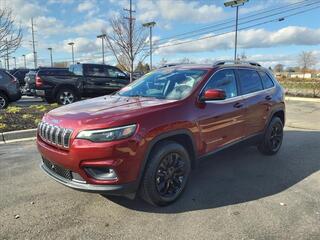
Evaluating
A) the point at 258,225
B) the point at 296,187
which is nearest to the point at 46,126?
the point at 258,225

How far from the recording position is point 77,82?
1438 cm

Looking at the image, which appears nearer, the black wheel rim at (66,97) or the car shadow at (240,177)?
the car shadow at (240,177)

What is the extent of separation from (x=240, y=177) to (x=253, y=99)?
1.33 m

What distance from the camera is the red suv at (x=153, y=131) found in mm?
3545

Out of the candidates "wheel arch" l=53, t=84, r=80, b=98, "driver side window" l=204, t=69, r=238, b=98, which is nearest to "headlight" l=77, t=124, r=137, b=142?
"driver side window" l=204, t=69, r=238, b=98

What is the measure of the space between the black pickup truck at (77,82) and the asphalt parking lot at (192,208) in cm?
Answer: 844

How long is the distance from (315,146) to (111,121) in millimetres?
5295

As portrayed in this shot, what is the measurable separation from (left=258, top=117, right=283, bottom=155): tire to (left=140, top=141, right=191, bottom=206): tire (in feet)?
7.78

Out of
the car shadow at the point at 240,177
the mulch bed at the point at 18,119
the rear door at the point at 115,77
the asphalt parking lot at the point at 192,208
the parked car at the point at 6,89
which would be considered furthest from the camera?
the rear door at the point at 115,77

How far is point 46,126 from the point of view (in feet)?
13.3

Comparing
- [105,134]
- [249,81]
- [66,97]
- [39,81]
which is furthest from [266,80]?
[39,81]

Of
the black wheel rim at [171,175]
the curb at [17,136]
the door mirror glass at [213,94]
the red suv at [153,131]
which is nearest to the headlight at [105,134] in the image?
the red suv at [153,131]

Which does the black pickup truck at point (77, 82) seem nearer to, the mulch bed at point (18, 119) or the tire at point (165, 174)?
the mulch bed at point (18, 119)

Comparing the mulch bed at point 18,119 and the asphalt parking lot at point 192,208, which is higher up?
the mulch bed at point 18,119
